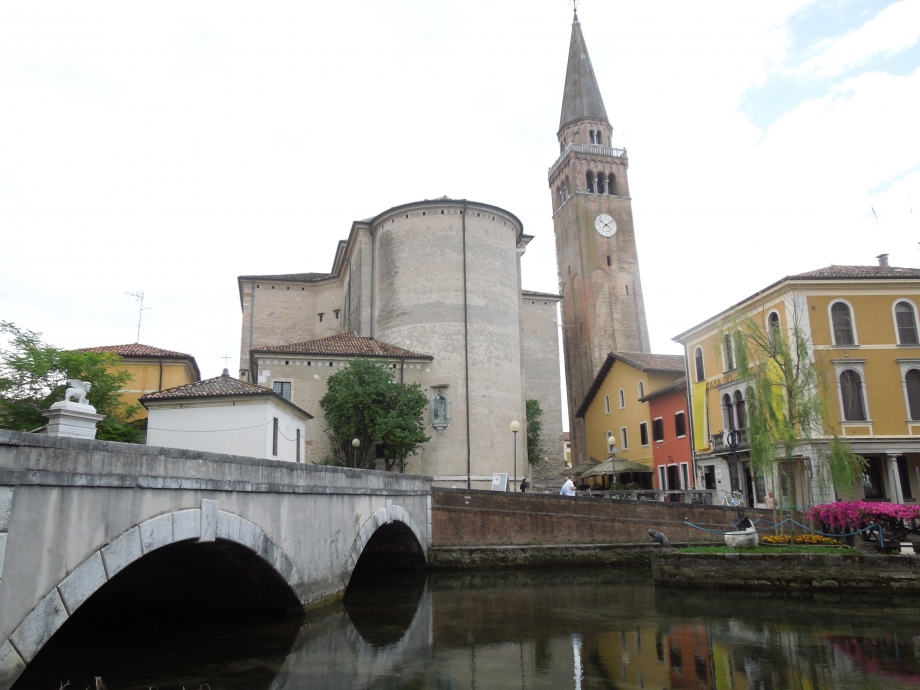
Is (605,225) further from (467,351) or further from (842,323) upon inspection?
(842,323)

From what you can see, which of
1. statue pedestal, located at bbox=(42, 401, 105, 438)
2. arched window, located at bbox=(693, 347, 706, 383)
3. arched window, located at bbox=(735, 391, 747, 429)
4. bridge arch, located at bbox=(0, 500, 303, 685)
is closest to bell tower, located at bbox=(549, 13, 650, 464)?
arched window, located at bbox=(693, 347, 706, 383)

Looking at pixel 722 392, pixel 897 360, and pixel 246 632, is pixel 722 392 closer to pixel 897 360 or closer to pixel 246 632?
pixel 897 360

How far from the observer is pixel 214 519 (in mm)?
10234

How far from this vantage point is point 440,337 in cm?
3512

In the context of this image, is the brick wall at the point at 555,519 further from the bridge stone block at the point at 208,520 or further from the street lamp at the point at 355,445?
the bridge stone block at the point at 208,520

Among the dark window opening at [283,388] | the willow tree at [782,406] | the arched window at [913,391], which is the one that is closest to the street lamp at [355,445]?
the dark window opening at [283,388]

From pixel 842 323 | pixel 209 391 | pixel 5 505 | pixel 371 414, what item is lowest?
pixel 5 505

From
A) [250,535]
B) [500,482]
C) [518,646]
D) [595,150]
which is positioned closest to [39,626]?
[250,535]

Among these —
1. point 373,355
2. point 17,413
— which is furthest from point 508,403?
point 17,413

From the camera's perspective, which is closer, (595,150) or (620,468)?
(620,468)

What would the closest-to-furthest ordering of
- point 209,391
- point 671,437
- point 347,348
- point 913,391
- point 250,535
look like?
1. point 250,535
2. point 209,391
3. point 913,391
4. point 347,348
5. point 671,437

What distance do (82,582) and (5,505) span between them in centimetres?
145

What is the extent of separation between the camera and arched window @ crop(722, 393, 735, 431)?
30609 millimetres

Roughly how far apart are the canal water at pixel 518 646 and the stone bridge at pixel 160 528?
1.05 metres
